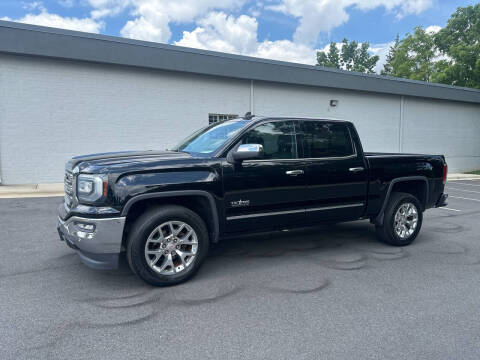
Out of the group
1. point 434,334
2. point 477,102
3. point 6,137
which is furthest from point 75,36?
point 477,102

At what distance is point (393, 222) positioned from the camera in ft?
18.0

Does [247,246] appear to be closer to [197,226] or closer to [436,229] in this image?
[197,226]

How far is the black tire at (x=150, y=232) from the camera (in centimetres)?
371

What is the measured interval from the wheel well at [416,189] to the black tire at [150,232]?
11.6 feet

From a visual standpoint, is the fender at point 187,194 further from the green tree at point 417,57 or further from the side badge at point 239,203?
the green tree at point 417,57

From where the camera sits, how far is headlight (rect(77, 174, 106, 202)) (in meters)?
3.60

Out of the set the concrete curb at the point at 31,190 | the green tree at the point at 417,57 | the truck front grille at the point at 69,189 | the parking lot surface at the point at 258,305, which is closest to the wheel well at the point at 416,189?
the parking lot surface at the point at 258,305

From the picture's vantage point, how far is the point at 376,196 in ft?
17.5

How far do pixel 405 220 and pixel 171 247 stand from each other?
150 inches

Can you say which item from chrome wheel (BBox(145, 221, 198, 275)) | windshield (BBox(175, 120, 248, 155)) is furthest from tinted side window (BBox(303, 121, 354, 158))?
chrome wheel (BBox(145, 221, 198, 275))

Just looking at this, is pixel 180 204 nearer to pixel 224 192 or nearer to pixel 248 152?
pixel 224 192

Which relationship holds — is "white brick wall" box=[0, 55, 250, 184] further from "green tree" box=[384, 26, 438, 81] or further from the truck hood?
"green tree" box=[384, 26, 438, 81]

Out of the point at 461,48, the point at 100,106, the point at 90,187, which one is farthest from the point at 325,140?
the point at 461,48

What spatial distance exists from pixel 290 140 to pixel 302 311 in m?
2.24
